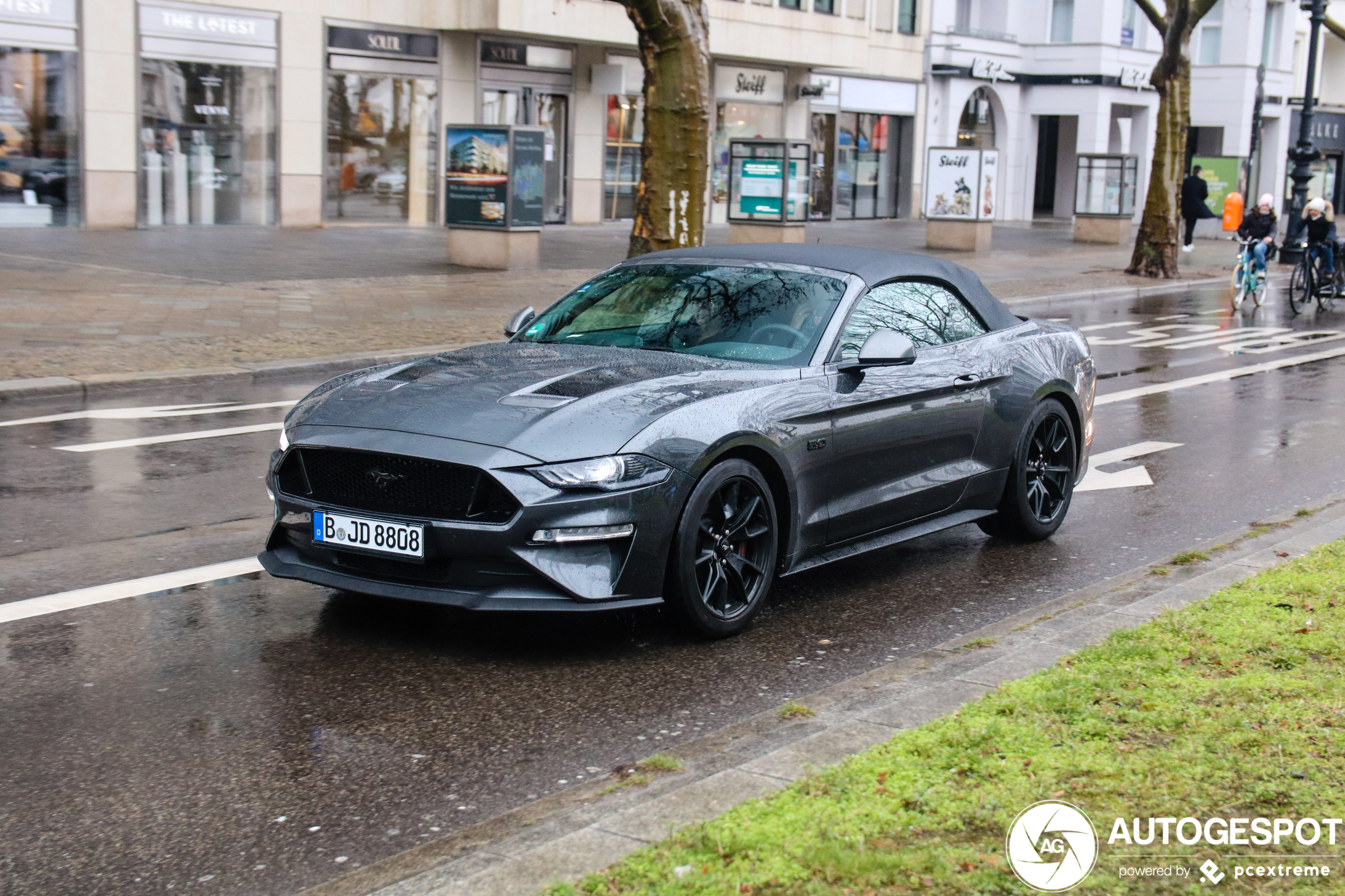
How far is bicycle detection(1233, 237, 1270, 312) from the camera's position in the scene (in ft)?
76.5

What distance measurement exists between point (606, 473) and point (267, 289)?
14352 millimetres

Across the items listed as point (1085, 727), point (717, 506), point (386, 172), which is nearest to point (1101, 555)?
point (717, 506)

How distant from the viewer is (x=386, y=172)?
31109mm

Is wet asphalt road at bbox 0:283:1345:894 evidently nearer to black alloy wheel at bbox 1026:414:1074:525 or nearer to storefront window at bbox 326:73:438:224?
black alloy wheel at bbox 1026:414:1074:525

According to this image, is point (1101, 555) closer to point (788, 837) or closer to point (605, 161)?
point (788, 837)

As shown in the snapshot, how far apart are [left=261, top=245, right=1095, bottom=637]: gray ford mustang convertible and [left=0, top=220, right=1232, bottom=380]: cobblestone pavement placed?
7.24m

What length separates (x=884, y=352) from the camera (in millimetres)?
6391

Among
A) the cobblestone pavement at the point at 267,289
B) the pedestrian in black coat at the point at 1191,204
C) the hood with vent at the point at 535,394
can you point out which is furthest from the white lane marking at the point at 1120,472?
the pedestrian in black coat at the point at 1191,204

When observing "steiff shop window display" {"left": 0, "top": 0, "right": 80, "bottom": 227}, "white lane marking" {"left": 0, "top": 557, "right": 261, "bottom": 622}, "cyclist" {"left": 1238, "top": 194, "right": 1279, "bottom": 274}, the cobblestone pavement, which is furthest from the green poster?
"white lane marking" {"left": 0, "top": 557, "right": 261, "bottom": 622}

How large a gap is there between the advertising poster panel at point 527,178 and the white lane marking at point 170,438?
12.3 metres

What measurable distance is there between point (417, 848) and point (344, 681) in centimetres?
153

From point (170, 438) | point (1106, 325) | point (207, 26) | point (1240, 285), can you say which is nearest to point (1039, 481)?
point (170, 438)

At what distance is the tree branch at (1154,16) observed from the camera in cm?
2883

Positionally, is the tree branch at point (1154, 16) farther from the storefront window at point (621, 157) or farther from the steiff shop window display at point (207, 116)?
the steiff shop window display at point (207, 116)
